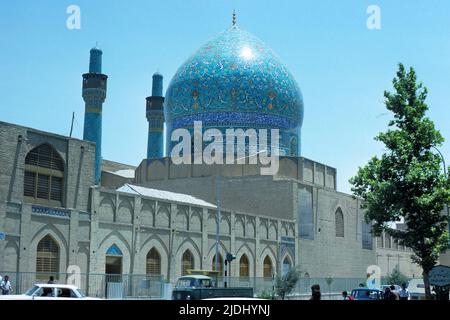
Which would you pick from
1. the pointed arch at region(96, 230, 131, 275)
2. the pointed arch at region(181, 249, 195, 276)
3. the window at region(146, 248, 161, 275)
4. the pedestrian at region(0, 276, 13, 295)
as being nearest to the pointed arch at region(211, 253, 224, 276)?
the pointed arch at region(181, 249, 195, 276)

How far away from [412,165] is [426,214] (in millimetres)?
1327

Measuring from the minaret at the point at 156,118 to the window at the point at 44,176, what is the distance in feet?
85.8

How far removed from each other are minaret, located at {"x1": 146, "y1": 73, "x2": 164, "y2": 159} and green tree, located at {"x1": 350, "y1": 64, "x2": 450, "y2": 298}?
113 ft

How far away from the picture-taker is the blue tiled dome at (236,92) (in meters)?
42.2

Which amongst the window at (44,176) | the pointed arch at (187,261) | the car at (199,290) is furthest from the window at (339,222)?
the window at (44,176)

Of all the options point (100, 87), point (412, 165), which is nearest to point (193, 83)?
point (100, 87)

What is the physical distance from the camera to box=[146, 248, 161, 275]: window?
1069 inches

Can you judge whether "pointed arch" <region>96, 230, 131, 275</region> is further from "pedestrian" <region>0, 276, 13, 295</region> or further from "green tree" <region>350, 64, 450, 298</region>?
"green tree" <region>350, 64, 450, 298</region>

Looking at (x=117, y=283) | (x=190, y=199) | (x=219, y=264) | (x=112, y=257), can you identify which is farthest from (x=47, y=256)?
(x=190, y=199)

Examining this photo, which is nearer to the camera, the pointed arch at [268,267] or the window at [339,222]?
the pointed arch at [268,267]

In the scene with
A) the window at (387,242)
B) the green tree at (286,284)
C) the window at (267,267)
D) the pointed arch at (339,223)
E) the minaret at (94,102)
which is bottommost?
the green tree at (286,284)

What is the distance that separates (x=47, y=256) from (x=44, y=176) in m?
2.94

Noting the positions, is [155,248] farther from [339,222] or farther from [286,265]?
[339,222]

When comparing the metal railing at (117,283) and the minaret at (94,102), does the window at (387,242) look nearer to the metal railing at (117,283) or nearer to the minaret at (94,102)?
Answer: the metal railing at (117,283)
